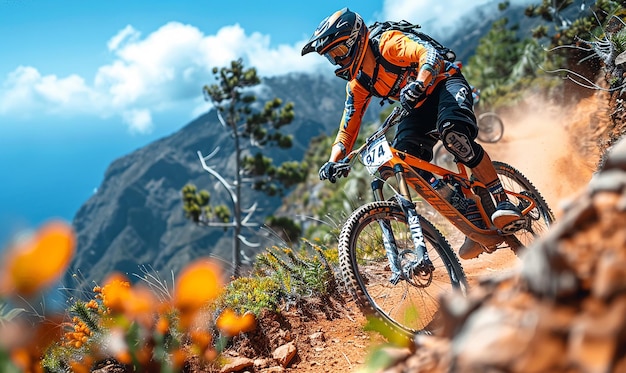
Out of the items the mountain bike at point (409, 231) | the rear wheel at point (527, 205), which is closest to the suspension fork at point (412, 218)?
the mountain bike at point (409, 231)

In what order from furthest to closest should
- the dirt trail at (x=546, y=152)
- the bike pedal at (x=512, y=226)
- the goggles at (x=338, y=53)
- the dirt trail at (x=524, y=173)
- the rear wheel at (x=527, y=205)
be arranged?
the dirt trail at (x=546, y=152) < the rear wheel at (x=527, y=205) < the goggles at (x=338, y=53) < the bike pedal at (x=512, y=226) < the dirt trail at (x=524, y=173)

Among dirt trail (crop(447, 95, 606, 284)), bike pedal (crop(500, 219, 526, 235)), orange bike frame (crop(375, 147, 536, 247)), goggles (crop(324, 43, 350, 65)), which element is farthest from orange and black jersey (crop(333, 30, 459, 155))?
dirt trail (crop(447, 95, 606, 284))

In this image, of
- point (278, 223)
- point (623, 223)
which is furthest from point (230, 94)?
point (623, 223)

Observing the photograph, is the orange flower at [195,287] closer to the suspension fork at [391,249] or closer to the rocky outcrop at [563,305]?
the rocky outcrop at [563,305]

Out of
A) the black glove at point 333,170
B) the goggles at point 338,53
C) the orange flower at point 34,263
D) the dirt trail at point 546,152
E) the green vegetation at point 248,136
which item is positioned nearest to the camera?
the orange flower at point 34,263

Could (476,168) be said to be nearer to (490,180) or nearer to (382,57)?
(490,180)

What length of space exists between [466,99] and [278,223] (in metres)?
28.5

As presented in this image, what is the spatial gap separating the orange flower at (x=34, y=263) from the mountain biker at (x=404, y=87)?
11.3 ft

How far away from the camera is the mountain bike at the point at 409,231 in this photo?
146 inches

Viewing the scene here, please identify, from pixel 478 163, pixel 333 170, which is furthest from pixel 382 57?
pixel 478 163

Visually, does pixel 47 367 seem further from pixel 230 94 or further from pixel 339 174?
pixel 230 94

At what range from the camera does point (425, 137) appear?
15.3 ft

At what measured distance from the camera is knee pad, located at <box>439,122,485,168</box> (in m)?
4.22

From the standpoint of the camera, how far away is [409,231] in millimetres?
4070
